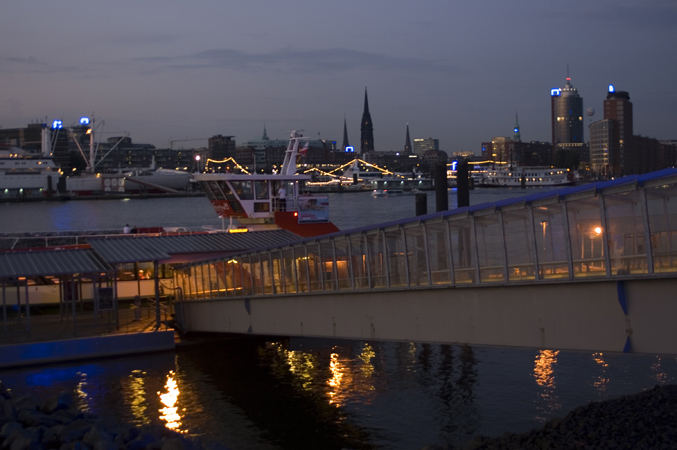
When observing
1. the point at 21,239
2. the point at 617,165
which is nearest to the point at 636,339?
the point at 21,239

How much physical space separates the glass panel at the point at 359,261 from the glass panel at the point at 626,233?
6.08 metres

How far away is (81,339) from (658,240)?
51.9 feet

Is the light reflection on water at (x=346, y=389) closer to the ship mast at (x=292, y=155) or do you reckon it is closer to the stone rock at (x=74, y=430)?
the stone rock at (x=74, y=430)

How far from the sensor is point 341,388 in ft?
61.3

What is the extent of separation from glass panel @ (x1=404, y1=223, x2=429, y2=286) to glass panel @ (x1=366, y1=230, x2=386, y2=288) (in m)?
0.86

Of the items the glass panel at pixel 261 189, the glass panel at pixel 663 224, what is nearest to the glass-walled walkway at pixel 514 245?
the glass panel at pixel 663 224

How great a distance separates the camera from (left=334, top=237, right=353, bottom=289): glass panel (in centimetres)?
1730

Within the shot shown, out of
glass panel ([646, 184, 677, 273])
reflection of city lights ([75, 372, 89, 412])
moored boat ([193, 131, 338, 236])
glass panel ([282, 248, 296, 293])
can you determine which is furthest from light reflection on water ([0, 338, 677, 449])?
moored boat ([193, 131, 338, 236])

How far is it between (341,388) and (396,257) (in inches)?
169

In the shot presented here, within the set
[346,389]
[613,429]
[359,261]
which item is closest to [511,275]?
[613,429]

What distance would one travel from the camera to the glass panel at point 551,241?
12406 mm

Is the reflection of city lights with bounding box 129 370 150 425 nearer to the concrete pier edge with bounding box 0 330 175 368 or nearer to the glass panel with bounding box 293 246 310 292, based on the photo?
the concrete pier edge with bounding box 0 330 175 368

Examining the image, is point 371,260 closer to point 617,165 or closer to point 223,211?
point 223,211

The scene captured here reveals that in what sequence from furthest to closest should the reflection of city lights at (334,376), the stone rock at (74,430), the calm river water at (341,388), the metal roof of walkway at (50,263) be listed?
1. the metal roof of walkway at (50,263)
2. the reflection of city lights at (334,376)
3. the calm river water at (341,388)
4. the stone rock at (74,430)
